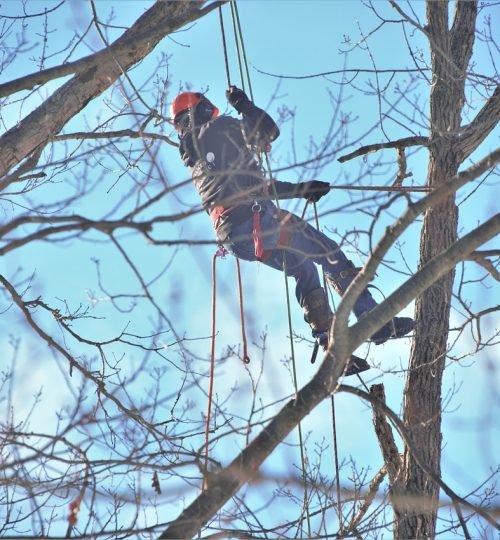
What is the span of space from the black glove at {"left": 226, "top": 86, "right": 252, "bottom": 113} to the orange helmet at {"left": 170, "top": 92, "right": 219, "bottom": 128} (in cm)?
35

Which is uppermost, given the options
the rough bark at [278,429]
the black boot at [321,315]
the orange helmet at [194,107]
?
the orange helmet at [194,107]

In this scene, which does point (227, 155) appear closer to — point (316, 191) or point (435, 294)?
point (316, 191)

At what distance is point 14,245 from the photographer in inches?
163

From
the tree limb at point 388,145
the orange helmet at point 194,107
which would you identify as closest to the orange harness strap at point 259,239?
the orange helmet at point 194,107

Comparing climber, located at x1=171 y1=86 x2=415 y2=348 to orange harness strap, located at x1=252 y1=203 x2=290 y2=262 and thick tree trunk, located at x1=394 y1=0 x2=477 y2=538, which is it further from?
thick tree trunk, located at x1=394 y1=0 x2=477 y2=538

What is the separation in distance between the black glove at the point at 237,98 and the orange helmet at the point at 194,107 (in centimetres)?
35

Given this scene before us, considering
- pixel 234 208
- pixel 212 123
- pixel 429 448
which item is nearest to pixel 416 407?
pixel 429 448

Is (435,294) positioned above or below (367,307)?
above

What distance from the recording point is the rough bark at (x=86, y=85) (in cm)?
625

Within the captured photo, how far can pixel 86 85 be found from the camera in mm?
6668

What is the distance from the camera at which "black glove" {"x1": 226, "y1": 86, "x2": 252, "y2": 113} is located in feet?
21.2

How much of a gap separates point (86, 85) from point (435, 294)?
2982 mm

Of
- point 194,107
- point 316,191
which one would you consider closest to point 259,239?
point 316,191

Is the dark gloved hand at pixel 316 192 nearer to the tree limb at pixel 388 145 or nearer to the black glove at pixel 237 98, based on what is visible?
the black glove at pixel 237 98
